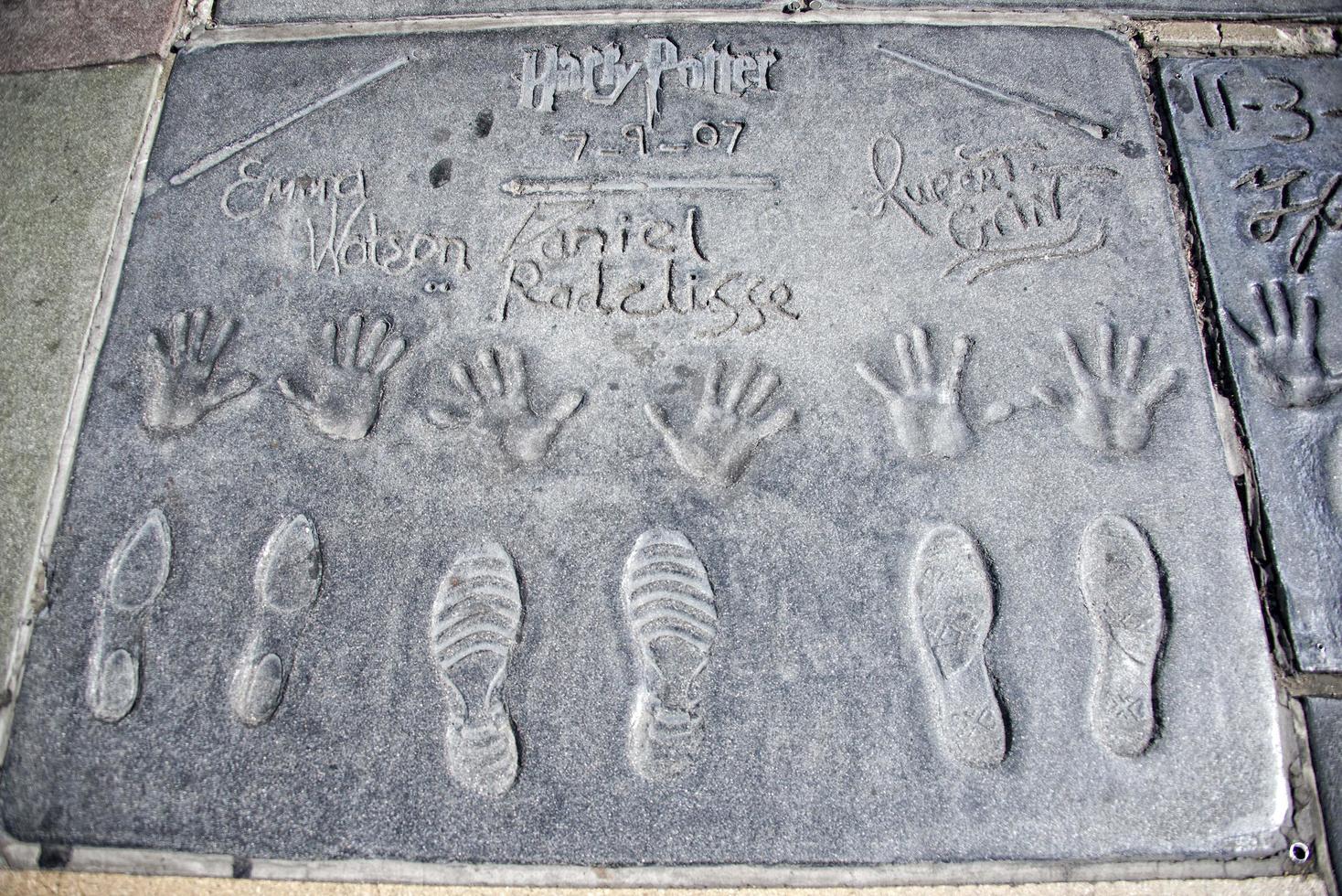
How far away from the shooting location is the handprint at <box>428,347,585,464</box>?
Answer: 4.87 ft

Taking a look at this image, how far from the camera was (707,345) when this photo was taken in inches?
61.2

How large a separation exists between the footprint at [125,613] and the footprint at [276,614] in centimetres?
15

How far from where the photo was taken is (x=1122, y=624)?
1.34m

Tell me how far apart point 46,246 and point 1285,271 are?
7.25 ft

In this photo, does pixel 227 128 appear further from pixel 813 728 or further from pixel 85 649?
pixel 813 728

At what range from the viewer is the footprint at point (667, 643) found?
1312mm

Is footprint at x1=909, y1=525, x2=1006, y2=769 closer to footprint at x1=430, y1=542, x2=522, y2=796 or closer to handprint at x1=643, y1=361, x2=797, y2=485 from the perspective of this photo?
handprint at x1=643, y1=361, x2=797, y2=485

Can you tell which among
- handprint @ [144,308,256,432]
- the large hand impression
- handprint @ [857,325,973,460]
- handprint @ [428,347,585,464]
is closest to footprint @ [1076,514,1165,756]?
handprint @ [857,325,973,460]

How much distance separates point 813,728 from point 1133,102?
4.37 feet

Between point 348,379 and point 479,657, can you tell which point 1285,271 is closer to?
point 479,657

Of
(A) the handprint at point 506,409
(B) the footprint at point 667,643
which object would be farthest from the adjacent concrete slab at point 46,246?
(B) the footprint at point 667,643
